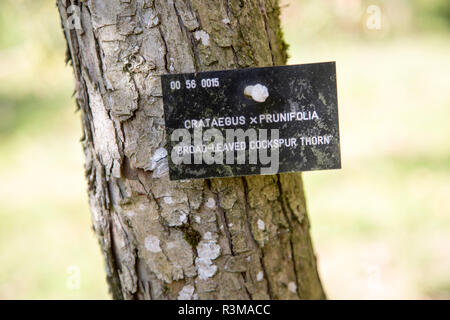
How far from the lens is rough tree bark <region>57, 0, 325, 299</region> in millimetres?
1083

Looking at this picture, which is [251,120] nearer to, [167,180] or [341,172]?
[167,180]

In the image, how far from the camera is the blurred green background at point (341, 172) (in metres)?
2.46

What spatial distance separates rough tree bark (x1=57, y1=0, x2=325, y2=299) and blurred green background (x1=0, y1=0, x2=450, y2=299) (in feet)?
4.02

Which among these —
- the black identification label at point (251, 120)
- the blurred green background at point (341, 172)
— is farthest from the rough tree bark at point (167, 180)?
the blurred green background at point (341, 172)

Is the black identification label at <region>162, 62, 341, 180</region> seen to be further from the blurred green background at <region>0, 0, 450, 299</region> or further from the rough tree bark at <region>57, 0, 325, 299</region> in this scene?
the blurred green background at <region>0, 0, 450, 299</region>

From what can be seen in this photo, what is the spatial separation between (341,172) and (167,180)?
8.43 ft

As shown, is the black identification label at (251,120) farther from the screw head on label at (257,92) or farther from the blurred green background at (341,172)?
the blurred green background at (341,172)

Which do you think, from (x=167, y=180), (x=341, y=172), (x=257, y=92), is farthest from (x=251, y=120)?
(x=341, y=172)

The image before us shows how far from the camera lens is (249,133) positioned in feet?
3.63

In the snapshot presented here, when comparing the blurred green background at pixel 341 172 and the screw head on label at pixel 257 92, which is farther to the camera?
the blurred green background at pixel 341 172

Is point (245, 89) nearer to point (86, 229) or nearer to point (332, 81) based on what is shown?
point (332, 81)

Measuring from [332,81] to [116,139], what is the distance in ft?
1.99

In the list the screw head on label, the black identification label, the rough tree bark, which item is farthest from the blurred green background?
the screw head on label

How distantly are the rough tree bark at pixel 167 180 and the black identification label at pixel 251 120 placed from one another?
0.05m
